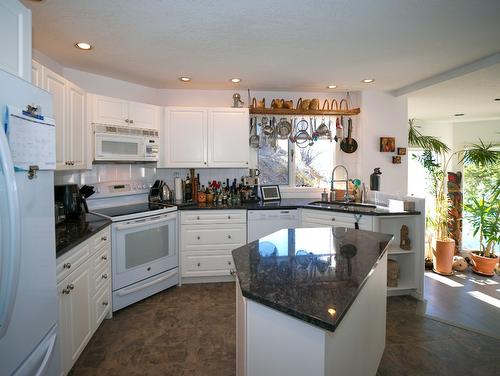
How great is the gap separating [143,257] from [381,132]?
3434 millimetres

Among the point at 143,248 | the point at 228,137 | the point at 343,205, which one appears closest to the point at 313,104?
the point at 228,137

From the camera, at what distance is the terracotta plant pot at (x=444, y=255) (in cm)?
396

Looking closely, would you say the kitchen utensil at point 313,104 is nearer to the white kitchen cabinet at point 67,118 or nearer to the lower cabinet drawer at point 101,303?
the white kitchen cabinet at point 67,118

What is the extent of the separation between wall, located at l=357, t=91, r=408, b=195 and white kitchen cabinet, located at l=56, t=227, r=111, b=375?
331 centimetres

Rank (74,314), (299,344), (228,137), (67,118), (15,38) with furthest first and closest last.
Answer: (228,137) < (67,118) < (74,314) < (15,38) < (299,344)

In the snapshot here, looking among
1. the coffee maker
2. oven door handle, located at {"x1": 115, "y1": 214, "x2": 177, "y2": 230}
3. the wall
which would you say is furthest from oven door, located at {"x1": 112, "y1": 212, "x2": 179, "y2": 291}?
the wall

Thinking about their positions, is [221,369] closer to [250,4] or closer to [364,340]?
[364,340]

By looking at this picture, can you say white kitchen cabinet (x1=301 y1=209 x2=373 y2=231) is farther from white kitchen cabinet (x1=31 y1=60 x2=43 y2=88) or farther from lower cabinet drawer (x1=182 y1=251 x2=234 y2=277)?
white kitchen cabinet (x1=31 y1=60 x2=43 y2=88)

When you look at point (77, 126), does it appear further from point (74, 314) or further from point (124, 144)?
point (74, 314)

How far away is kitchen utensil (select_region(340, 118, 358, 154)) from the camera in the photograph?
159 inches

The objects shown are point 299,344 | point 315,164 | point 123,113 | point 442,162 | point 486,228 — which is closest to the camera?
point 299,344

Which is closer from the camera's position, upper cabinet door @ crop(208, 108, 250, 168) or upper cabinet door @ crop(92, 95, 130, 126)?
upper cabinet door @ crop(92, 95, 130, 126)

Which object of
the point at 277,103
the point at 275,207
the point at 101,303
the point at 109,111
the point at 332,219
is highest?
the point at 277,103

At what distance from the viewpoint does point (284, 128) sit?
4.02 metres
